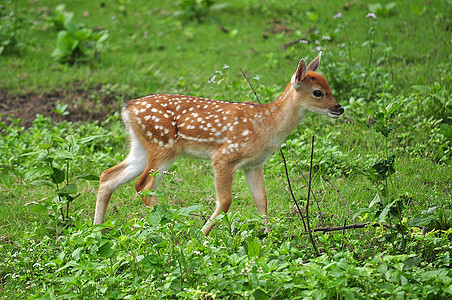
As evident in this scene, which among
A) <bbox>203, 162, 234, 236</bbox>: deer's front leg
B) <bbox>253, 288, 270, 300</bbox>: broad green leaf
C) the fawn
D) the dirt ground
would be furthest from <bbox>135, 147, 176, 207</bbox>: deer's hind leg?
the dirt ground

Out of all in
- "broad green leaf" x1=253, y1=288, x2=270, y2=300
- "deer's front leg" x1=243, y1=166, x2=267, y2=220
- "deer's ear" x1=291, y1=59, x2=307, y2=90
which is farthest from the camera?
"deer's front leg" x1=243, y1=166, x2=267, y2=220

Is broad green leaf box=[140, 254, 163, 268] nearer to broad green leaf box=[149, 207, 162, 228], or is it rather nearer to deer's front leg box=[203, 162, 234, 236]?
broad green leaf box=[149, 207, 162, 228]

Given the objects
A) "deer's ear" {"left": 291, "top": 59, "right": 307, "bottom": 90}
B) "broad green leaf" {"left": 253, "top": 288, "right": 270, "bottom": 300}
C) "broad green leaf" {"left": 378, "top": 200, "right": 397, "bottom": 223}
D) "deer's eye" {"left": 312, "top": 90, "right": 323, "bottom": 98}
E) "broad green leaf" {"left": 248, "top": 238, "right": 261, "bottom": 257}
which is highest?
"deer's ear" {"left": 291, "top": 59, "right": 307, "bottom": 90}

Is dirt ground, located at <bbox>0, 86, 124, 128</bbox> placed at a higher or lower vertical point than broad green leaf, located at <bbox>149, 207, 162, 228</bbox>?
lower

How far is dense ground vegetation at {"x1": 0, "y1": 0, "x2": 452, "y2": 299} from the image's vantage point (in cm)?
369

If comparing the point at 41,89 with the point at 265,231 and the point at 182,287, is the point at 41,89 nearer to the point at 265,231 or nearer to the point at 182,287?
the point at 265,231

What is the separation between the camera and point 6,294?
425 centimetres

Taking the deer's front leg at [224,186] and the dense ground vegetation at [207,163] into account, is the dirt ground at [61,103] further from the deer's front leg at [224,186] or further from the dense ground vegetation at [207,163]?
the deer's front leg at [224,186]

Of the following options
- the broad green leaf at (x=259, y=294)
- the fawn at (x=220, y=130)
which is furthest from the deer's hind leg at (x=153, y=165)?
the broad green leaf at (x=259, y=294)

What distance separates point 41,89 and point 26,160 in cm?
279

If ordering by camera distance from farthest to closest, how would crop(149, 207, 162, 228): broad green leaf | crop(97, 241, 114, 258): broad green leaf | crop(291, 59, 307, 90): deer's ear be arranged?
crop(291, 59, 307, 90): deer's ear → crop(97, 241, 114, 258): broad green leaf → crop(149, 207, 162, 228): broad green leaf

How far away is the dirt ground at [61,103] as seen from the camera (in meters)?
8.29

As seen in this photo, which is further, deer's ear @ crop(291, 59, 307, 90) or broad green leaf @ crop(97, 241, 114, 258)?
deer's ear @ crop(291, 59, 307, 90)

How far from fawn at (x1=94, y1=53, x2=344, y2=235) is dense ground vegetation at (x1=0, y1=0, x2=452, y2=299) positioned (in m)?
0.37
